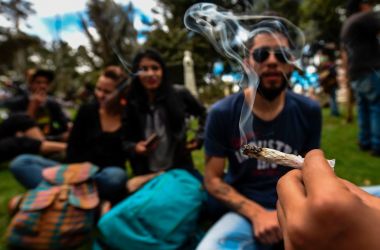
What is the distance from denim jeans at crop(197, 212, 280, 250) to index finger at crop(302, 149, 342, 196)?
993 millimetres

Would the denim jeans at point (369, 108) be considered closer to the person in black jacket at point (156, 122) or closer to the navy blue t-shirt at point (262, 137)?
the navy blue t-shirt at point (262, 137)

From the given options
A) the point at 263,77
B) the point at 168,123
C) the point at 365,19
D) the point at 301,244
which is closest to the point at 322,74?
the point at 365,19

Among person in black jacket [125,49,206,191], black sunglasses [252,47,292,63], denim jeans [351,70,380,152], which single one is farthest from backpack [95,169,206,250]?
denim jeans [351,70,380,152]

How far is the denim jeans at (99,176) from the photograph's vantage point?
8.09ft

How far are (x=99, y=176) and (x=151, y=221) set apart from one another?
28.6 inches

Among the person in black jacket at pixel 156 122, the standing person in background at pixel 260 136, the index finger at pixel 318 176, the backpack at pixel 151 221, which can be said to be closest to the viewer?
the index finger at pixel 318 176

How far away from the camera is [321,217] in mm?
442

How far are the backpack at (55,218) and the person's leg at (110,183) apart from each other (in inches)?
7.1

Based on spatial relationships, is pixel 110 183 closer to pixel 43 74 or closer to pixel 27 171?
pixel 27 171

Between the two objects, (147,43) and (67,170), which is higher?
(147,43)

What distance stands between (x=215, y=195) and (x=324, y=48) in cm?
352

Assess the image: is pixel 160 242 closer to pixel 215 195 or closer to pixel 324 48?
pixel 215 195

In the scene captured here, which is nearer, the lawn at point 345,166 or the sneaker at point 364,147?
the lawn at point 345,166

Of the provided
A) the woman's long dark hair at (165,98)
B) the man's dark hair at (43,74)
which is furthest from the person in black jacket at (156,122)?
the man's dark hair at (43,74)
